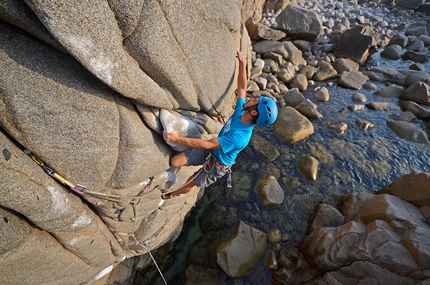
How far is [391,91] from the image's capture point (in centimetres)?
1250

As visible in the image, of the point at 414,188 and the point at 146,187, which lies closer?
the point at 146,187

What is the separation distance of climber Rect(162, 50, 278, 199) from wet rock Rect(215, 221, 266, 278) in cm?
210

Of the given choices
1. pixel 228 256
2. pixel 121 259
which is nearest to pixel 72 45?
pixel 121 259

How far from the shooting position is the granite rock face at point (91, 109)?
3.11 metres

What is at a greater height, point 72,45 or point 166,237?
point 72,45

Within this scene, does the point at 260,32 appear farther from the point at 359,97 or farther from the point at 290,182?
the point at 290,182

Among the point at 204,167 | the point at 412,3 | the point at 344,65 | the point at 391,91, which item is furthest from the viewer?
the point at 412,3

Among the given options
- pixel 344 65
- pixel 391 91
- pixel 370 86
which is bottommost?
pixel 391 91

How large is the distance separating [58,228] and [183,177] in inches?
112

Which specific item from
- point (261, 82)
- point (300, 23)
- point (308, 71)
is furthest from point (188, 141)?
point (300, 23)

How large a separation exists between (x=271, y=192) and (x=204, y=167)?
11.1 ft

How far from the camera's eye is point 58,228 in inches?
162

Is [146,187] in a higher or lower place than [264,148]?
higher

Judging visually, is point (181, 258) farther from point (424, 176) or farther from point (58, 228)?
point (424, 176)
